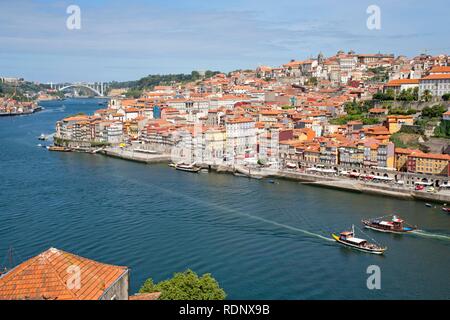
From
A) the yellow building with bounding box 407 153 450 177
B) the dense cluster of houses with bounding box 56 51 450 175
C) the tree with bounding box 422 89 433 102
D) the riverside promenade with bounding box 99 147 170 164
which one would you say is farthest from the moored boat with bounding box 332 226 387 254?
the tree with bounding box 422 89 433 102

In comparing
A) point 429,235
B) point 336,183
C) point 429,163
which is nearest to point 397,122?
point 429,163

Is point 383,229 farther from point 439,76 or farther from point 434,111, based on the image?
point 439,76

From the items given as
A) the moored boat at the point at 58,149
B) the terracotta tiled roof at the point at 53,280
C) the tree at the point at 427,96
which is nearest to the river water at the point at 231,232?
the terracotta tiled roof at the point at 53,280

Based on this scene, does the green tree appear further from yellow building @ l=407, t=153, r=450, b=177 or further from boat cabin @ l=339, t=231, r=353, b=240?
boat cabin @ l=339, t=231, r=353, b=240

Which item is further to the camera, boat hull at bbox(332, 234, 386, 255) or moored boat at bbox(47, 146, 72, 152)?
moored boat at bbox(47, 146, 72, 152)

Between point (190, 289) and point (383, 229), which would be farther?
point (383, 229)

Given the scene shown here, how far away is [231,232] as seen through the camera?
9.16 metres

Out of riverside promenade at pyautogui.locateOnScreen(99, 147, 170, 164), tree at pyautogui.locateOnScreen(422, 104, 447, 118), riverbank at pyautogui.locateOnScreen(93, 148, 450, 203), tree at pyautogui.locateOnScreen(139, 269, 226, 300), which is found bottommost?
riverbank at pyautogui.locateOnScreen(93, 148, 450, 203)

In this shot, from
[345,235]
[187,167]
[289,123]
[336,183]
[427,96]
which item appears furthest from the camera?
[289,123]

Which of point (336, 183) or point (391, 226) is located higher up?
point (336, 183)

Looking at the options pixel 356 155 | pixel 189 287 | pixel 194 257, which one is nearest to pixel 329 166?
pixel 356 155

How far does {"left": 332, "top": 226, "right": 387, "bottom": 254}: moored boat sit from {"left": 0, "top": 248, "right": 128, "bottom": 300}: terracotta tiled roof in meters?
5.52

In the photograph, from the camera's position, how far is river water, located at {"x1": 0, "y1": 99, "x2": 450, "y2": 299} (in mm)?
6957

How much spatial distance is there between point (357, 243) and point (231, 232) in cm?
218
